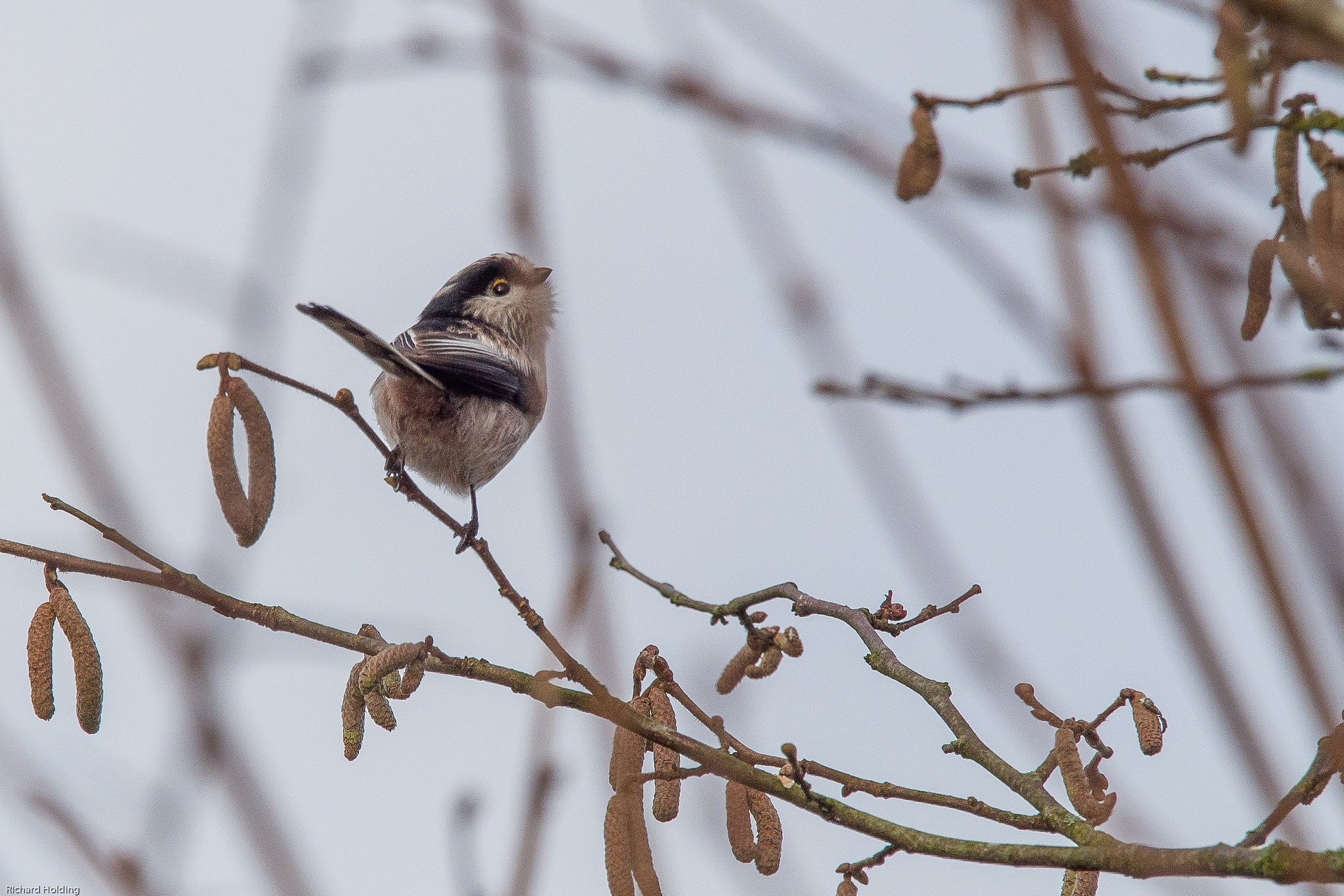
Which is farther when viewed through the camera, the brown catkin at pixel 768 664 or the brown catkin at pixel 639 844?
the brown catkin at pixel 768 664

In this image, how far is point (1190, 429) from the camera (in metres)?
1.30

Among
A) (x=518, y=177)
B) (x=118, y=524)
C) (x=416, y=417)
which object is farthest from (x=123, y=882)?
(x=416, y=417)

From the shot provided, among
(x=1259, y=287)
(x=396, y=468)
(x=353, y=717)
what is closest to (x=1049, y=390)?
(x=1259, y=287)

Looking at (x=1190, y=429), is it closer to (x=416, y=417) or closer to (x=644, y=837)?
(x=644, y=837)

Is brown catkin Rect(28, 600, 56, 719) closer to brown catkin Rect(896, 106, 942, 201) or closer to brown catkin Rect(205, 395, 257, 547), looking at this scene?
brown catkin Rect(205, 395, 257, 547)

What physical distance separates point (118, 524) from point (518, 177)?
0.85 metres

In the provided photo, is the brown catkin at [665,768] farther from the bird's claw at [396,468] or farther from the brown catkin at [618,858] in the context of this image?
the bird's claw at [396,468]

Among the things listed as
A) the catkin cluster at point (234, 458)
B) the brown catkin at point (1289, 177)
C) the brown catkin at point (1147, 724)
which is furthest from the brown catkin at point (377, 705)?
the brown catkin at point (1289, 177)

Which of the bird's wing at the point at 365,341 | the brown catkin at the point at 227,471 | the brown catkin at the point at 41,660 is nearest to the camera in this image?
the brown catkin at the point at 41,660

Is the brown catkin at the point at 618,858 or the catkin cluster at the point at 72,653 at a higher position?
the catkin cluster at the point at 72,653

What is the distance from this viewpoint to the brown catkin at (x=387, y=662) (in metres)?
2.19

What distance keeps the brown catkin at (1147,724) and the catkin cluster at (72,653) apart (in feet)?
5.57

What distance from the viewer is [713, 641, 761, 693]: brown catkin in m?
2.55

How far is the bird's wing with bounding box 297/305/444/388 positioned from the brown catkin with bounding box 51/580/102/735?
1021 millimetres
